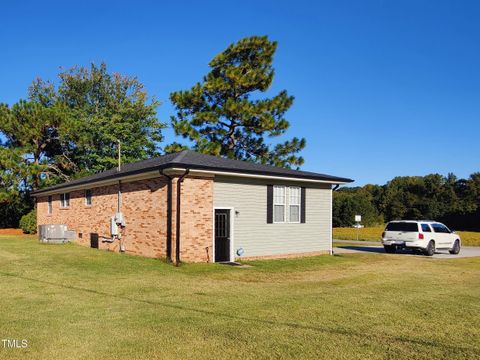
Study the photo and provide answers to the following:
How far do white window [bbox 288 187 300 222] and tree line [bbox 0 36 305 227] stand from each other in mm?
18567

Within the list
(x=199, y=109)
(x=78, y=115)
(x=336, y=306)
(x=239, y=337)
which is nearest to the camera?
(x=239, y=337)

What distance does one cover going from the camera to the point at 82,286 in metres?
10.4

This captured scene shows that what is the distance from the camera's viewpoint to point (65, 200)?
2566 cm

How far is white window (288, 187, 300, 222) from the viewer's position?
18.5 m

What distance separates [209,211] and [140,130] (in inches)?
1183

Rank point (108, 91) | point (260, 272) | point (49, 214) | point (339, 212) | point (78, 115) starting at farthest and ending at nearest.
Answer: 1. point (339, 212)
2. point (108, 91)
3. point (78, 115)
4. point (49, 214)
5. point (260, 272)

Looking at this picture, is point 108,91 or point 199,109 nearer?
point 199,109

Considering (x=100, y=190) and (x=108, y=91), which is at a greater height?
(x=108, y=91)

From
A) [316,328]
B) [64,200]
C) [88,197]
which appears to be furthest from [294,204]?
[64,200]

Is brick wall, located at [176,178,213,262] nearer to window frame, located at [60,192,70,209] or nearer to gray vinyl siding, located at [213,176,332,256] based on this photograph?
gray vinyl siding, located at [213,176,332,256]

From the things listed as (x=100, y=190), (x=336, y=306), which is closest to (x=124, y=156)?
(x=100, y=190)

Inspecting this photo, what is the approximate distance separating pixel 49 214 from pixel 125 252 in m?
12.9

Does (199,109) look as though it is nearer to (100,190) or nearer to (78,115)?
(78,115)

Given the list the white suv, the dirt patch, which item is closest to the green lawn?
the white suv
